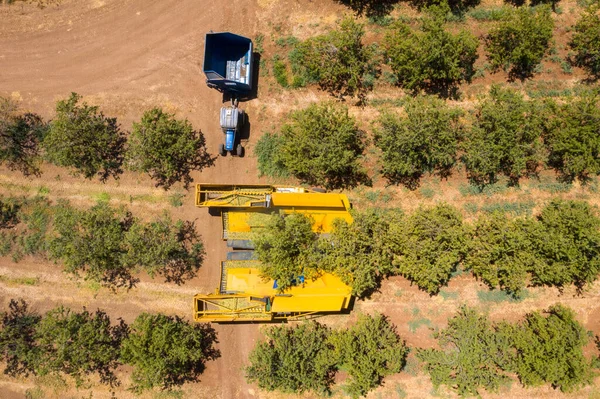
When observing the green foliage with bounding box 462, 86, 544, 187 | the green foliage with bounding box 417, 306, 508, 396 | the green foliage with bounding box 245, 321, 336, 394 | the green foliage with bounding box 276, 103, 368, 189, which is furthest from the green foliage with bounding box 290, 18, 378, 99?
the green foliage with bounding box 417, 306, 508, 396

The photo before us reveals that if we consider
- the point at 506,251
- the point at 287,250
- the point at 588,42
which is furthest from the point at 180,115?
the point at 588,42

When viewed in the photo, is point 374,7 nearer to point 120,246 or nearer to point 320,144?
point 320,144

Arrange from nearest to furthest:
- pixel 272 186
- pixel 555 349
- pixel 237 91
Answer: pixel 555 349, pixel 272 186, pixel 237 91

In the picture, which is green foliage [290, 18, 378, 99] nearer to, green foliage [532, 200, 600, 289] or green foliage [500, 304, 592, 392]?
green foliage [532, 200, 600, 289]

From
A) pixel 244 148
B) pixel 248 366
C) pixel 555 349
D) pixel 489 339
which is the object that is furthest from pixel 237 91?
pixel 555 349

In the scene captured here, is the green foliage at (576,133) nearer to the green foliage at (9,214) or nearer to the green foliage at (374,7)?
the green foliage at (374,7)

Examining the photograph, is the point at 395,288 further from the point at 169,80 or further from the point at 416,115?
the point at 169,80
